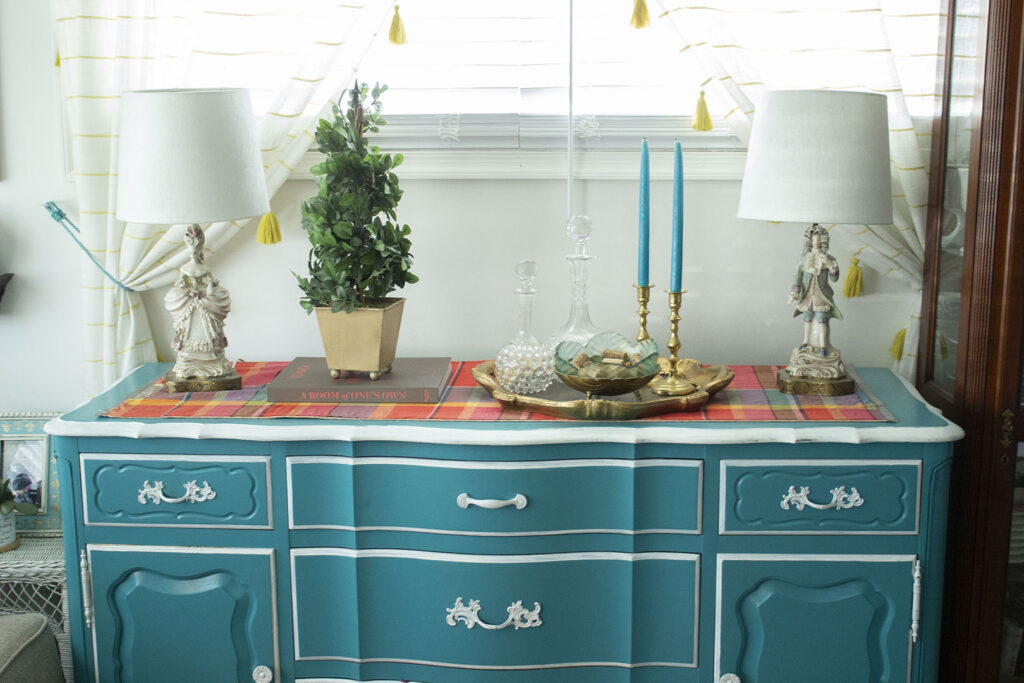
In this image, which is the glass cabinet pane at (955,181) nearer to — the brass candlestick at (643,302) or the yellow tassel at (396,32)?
the brass candlestick at (643,302)

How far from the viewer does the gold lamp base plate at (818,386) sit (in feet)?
6.52

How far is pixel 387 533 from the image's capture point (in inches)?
Result: 74.0

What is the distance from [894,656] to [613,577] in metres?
0.54

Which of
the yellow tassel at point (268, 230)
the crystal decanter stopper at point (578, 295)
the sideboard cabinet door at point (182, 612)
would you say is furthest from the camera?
the yellow tassel at point (268, 230)

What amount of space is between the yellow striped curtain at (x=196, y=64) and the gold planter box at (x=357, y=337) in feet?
1.40

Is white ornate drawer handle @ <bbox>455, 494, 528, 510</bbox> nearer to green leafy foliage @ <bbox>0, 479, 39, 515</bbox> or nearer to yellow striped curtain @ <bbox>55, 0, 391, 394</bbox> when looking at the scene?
yellow striped curtain @ <bbox>55, 0, 391, 394</bbox>

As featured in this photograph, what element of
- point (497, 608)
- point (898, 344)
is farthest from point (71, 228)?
point (898, 344)

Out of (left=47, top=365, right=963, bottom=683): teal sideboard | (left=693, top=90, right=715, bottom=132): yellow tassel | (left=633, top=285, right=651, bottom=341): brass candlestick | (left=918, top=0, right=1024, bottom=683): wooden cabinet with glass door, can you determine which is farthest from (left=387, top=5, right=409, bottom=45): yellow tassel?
(left=918, top=0, right=1024, bottom=683): wooden cabinet with glass door

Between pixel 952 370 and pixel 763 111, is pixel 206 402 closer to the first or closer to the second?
pixel 763 111

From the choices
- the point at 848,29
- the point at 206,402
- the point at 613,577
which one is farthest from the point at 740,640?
the point at 848,29

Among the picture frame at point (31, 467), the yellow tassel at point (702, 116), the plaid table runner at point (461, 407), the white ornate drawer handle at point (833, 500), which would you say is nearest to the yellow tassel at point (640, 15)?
the yellow tassel at point (702, 116)

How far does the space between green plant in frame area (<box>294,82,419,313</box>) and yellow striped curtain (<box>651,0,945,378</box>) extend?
0.71 m

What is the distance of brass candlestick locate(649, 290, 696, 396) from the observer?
1.94 metres

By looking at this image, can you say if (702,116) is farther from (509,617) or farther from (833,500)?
(509,617)
